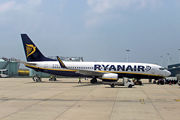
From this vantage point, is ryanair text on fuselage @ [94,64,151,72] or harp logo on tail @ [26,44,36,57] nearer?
ryanair text on fuselage @ [94,64,151,72]

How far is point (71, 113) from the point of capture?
14961mm

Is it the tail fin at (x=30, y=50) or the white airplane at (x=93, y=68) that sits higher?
the tail fin at (x=30, y=50)

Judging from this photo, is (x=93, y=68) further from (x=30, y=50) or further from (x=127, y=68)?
(x=30, y=50)

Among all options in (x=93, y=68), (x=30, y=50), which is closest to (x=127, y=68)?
(x=93, y=68)

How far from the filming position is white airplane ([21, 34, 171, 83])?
4662 cm

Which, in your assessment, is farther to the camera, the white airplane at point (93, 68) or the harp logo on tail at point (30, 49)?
the harp logo on tail at point (30, 49)

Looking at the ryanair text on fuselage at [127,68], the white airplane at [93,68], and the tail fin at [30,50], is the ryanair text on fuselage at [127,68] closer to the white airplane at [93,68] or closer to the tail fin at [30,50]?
the white airplane at [93,68]

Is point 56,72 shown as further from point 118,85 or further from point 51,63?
point 118,85

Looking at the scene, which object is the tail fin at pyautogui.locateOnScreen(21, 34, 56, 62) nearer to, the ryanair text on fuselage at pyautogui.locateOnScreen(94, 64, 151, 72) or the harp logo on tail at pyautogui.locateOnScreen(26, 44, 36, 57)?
the harp logo on tail at pyautogui.locateOnScreen(26, 44, 36, 57)

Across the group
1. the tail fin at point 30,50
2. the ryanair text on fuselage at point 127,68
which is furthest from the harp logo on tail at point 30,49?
the ryanair text on fuselage at point 127,68

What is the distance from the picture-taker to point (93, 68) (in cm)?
4831

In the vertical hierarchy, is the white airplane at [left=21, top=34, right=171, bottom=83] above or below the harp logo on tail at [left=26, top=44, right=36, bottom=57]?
below

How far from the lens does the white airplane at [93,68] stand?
46625 mm

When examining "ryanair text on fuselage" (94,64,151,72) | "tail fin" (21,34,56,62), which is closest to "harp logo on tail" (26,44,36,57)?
"tail fin" (21,34,56,62)
